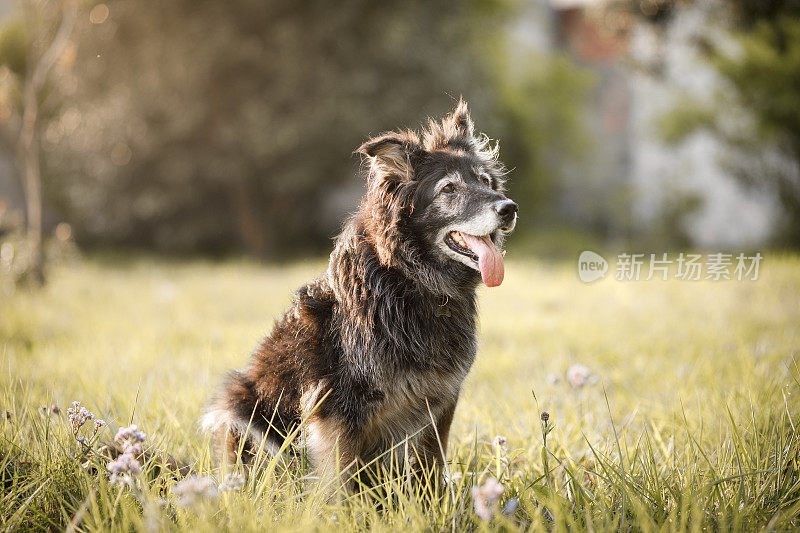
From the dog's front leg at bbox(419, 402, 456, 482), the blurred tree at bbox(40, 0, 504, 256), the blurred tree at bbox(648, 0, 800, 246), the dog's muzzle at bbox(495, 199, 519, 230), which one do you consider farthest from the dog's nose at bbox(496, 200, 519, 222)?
the blurred tree at bbox(648, 0, 800, 246)

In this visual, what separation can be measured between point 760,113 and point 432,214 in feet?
36.3

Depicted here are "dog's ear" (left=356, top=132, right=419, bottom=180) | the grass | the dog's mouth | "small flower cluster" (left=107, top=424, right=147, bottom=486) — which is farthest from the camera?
"dog's ear" (left=356, top=132, right=419, bottom=180)

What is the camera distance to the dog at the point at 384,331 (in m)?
2.22

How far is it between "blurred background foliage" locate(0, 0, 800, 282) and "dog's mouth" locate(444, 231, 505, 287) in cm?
668

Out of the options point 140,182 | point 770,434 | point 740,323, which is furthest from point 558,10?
point 770,434

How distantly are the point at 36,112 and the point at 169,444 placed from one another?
6.39 meters

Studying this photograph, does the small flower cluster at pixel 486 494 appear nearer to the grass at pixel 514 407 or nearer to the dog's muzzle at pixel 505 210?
the grass at pixel 514 407

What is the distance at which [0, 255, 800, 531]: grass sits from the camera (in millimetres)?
1963

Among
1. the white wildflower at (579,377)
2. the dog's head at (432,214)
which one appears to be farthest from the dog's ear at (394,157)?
the white wildflower at (579,377)

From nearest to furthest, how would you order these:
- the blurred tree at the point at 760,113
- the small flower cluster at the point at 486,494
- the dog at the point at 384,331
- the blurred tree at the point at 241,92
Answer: the small flower cluster at the point at 486,494
the dog at the point at 384,331
the blurred tree at the point at 241,92
the blurred tree at the point at 760,113

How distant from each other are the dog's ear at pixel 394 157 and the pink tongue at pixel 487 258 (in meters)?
0.39

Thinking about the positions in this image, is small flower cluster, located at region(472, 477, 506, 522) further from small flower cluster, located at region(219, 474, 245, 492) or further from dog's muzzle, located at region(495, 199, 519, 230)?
dog's muzzle, located at region(495, 199, 519, 230)

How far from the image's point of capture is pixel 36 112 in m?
7.03

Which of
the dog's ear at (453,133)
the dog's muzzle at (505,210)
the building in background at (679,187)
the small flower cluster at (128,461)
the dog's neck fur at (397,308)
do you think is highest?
the building in background at (679,187)
